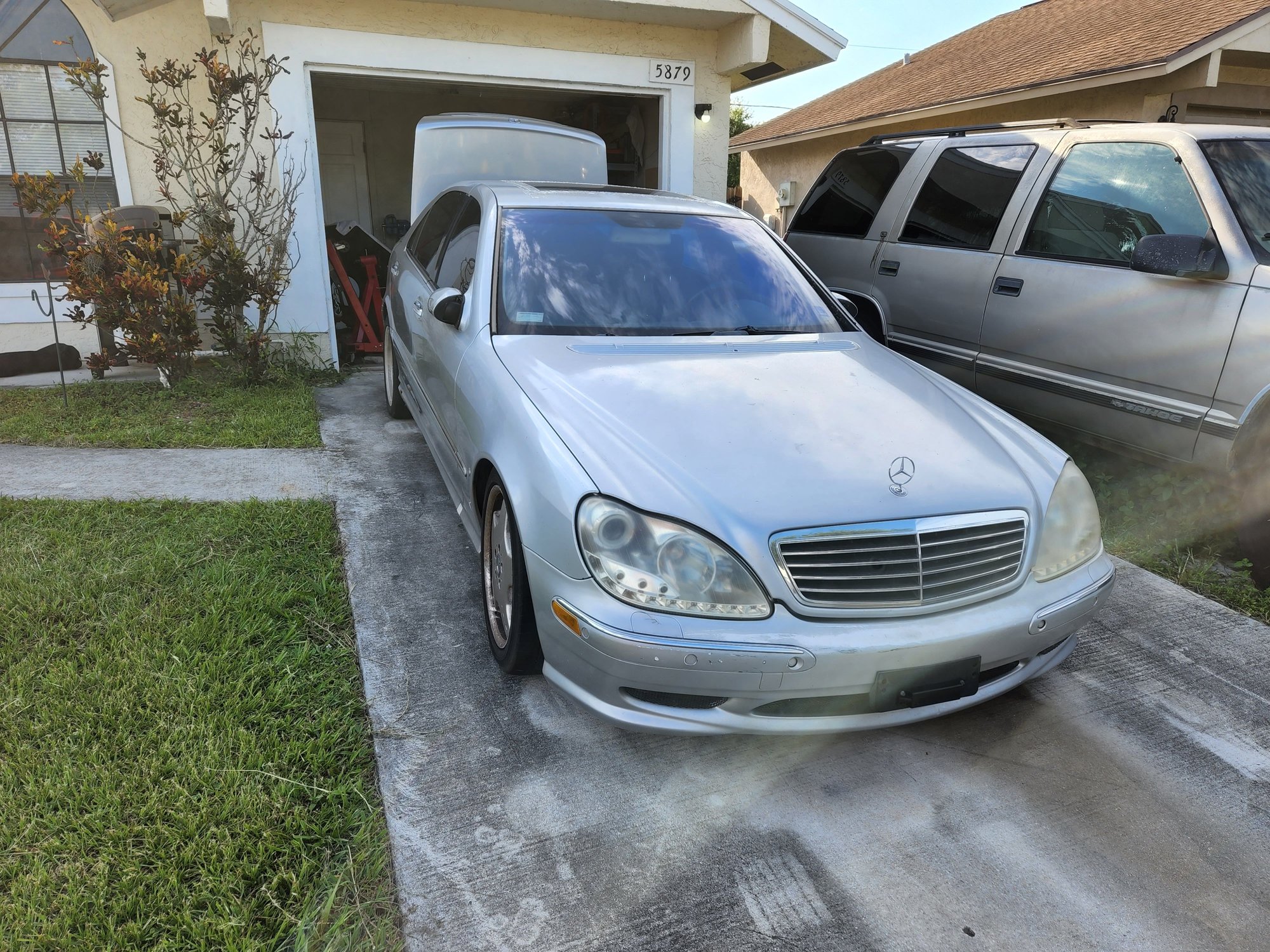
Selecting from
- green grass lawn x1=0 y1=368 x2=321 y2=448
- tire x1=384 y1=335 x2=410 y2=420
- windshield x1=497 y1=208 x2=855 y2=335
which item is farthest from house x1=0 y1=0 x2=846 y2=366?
windshield x1=497 y1=208 x2=855 y2=335

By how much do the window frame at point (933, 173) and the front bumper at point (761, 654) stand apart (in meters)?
2.90

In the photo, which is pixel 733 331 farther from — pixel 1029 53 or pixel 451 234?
pixel 1029 53

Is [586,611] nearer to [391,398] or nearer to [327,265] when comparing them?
[391,398]

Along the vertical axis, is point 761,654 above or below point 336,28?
below

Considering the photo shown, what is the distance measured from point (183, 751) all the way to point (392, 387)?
361cm

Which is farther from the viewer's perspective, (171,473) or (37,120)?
(37,120)

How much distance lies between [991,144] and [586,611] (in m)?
4.19

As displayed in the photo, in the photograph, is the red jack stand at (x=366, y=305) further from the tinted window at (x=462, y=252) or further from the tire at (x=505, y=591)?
the tire at (x=505, y=591)

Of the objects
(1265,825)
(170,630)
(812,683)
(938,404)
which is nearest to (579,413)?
(812,683)

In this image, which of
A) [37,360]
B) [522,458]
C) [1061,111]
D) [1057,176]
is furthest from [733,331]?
[1061,111]

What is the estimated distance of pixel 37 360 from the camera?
676 cm

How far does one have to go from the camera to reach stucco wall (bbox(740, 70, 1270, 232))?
28.7 ft

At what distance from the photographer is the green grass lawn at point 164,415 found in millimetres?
5086

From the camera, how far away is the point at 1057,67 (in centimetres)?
970
